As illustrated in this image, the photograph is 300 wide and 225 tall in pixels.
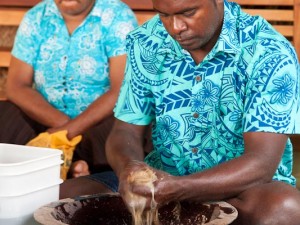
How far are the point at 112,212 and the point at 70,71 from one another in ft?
4.67

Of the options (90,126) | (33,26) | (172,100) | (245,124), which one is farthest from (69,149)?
(245,124)

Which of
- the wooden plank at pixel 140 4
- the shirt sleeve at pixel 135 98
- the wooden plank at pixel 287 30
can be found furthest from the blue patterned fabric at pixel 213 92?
the wooden plank at pixel 287 30

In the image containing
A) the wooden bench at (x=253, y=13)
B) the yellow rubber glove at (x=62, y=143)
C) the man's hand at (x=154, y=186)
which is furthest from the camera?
the wooden bench at (x=253, y=13)

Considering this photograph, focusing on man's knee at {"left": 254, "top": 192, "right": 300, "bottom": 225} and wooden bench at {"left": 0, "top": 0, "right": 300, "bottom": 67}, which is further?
wooden bench at {"left": 0, "top": 0, "right": 300, "bottom": 67}

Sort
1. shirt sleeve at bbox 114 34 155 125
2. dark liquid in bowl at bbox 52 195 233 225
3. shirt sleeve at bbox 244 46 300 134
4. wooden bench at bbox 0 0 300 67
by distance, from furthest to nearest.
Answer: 1. wooden bench at bbox 0 0 300 67
2. shirt sleeve at bbox 114 34 155 125
3. shirt sleeve at bbox 244 46 300 134
4. dark liquid in bowl at bbox 52 195 233 225

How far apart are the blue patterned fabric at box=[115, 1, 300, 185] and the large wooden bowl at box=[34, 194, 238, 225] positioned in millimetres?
315

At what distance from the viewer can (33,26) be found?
4488mm

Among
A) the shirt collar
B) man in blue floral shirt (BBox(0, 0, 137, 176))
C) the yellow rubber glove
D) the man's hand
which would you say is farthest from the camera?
the shirt collar

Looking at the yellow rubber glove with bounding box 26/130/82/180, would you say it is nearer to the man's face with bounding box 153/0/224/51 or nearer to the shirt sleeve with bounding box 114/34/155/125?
the shirt sleeve with bounding box 114/34/155/125

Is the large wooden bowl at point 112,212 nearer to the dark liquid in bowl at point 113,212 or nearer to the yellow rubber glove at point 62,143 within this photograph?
the dark liquid in bowl at point 113,212

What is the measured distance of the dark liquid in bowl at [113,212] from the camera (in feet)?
9.69

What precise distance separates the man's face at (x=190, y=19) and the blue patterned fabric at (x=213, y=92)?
8cm

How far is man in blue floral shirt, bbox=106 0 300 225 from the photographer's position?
118 inches

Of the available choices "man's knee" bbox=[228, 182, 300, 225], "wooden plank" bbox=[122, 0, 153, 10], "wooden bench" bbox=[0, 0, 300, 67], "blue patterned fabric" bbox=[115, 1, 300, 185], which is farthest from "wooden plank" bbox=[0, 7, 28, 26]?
"man's knee" bbox=[228, 182, 300, 225]
